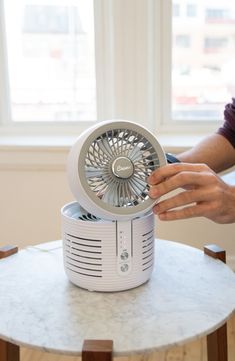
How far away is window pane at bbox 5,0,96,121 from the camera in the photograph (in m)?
1.87

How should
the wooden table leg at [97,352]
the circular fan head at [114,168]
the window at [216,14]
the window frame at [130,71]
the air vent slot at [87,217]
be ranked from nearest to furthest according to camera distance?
the wooden table leg at [97,352] < the circular fan head at [114,168] < the air vent slot at [87,217] < the window frame at [130,71] < the window at [216,14]

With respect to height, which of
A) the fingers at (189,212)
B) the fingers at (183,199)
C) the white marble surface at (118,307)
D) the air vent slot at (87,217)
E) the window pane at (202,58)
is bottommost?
the white marble surface at (118,307)

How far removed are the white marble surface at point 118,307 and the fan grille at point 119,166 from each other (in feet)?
0.62

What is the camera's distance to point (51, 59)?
6.33ft

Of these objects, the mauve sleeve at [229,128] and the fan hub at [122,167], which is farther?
the mauve sleeve at [229,128]

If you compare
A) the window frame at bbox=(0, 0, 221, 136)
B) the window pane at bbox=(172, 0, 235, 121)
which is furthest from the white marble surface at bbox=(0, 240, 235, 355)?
the window pane at bbox=(172, 0, 235, 121)

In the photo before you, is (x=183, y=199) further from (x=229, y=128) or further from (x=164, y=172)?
(x=229, y=128)

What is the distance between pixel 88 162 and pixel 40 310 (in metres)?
0.28

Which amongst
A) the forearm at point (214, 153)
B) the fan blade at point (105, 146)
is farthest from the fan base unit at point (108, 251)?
the forearm at point (214, 153)

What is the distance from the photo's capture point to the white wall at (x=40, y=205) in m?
1.77

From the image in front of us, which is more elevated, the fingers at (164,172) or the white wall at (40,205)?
the fingers at (164,172)

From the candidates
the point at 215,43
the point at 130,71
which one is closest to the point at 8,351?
the point at 130,71

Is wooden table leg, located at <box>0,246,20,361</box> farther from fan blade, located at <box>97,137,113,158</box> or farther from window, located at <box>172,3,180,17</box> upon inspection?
window, located at <box>172,3,180,17</box>

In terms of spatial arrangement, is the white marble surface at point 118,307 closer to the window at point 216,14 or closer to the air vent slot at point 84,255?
the air vent slot at point 84,255
